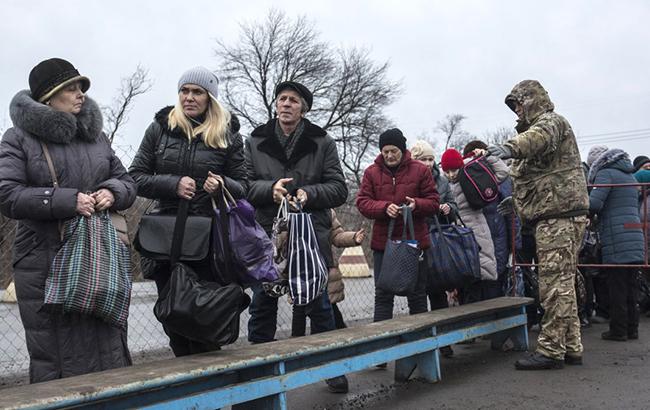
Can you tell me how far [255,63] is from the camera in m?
34.8

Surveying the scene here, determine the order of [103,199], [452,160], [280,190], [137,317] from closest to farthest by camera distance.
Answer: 1. [103,199]
2. [280,190]
3. [452,160]
4. [137,317]

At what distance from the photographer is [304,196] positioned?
4070 millimetres

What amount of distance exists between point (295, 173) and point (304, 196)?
0.93 ft

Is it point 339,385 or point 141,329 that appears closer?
point 339,385

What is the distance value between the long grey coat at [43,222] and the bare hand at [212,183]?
0.58 meters

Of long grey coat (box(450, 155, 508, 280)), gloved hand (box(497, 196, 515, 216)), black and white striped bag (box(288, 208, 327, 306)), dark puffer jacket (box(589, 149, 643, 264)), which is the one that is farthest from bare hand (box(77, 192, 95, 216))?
dark puffer jacket (box(589, 149, 643, 264))

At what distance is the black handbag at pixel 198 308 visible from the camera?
2.90 m

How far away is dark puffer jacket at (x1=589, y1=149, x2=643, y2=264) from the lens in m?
5.95

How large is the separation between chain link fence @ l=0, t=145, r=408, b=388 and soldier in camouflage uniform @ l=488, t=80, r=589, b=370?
2693mm

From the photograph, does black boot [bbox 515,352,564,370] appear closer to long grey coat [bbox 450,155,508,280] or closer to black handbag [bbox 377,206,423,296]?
black handbag [bbox 377,206,423,296]

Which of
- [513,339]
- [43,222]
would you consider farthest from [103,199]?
[513,339]

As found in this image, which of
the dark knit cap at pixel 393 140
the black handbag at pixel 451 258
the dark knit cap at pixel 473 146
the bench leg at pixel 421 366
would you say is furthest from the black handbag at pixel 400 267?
the dark knit cap at pixel 473 146

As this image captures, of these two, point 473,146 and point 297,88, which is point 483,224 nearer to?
point 473,146

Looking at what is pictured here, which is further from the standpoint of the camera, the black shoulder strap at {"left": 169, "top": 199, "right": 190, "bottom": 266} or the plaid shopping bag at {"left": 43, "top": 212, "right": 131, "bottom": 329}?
the black shoulder strap at {"left": 169, "top": 199, "right": 190, "bottom": 266}
